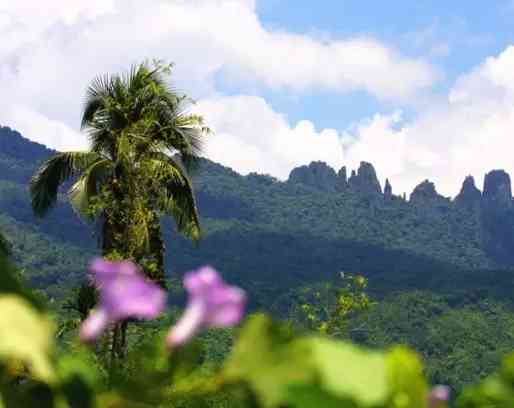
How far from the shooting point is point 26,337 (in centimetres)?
72

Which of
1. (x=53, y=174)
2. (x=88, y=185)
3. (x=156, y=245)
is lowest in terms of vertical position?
(x=156, y=245)

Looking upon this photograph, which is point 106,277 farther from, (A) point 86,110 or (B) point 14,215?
(B) point 14,215

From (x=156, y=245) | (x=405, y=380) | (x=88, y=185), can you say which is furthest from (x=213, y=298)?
(x=88, y=185)

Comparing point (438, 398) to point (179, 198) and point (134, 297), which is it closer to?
point (134, 297)

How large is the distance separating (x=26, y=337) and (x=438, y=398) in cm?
39

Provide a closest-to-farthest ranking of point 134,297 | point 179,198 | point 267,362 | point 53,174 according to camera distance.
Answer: point 134,297 < point 267,362 < point 53,174 < point 179,198

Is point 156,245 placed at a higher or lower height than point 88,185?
lower

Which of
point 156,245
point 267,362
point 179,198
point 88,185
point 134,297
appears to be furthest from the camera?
point 179,198

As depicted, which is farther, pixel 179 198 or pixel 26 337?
pixel 179 198

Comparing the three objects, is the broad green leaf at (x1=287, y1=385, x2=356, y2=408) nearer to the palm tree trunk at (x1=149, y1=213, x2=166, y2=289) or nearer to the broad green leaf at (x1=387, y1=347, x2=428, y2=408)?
the broad green leaf at (x1=387, y1=347, x2=428, y2=408)

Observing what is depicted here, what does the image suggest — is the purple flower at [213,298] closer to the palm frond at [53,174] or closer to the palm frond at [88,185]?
the palm frond at [88,185]

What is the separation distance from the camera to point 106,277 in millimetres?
701

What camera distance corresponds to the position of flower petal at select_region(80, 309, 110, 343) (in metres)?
0.77

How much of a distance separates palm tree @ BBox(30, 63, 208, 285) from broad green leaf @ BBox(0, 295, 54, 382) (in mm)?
12617
